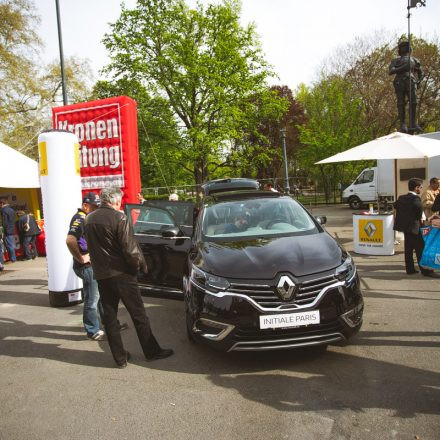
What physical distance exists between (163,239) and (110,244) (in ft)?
7.37

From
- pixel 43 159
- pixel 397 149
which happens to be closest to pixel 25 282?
pixel 43 159

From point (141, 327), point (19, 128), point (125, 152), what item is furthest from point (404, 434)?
point (19, 128)

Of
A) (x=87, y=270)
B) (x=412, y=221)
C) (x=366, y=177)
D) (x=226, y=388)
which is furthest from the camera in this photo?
(x=366, y=177)

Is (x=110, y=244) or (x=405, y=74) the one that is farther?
(x=405, y=74)

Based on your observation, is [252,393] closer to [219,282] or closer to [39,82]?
[219,282]

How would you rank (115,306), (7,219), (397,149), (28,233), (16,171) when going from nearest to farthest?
(115,306) → (397,149) → (7,219) → (16,171) → (28,233)

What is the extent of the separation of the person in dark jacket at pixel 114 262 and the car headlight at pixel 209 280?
562mm

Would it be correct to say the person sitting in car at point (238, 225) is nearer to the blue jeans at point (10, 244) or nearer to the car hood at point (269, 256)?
the car hood at point (269, 256)

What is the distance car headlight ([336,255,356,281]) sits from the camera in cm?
407

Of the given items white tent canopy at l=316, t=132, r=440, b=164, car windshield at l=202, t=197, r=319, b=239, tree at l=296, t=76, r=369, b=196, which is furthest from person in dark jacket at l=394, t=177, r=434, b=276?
tree at l=296, t=76, r=369, b=196

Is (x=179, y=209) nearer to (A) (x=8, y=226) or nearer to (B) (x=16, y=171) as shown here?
(A) (x=8, y=226)

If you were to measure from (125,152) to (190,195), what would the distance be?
14817 millimetres

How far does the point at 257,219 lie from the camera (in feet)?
17.6

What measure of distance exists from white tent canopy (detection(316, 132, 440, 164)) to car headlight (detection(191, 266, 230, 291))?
641 cm
